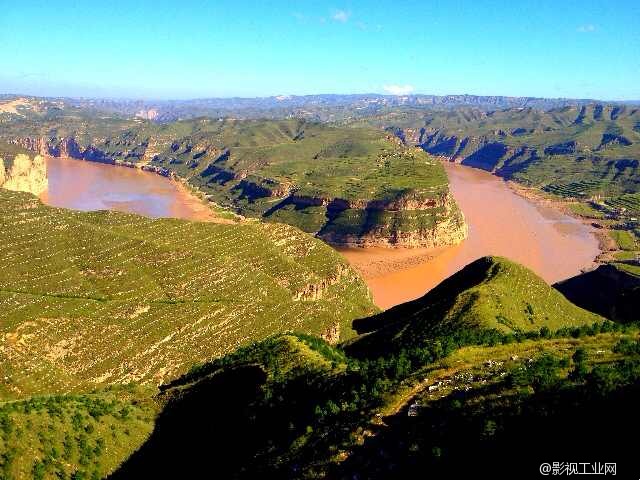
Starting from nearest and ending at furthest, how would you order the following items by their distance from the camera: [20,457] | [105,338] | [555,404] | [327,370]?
[555,404]
[20,457]
[327,370]
[105,338]

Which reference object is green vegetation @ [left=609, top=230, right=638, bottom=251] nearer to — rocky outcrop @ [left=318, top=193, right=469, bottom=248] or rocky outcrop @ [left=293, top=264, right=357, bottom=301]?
rocky outcrop @ [left=318, top=193, right=469, bottom=248]

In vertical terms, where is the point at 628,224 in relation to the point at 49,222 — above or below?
below

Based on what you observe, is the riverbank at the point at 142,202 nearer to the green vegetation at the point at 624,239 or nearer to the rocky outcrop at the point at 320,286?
the rocky outcrop at the point at 320,286

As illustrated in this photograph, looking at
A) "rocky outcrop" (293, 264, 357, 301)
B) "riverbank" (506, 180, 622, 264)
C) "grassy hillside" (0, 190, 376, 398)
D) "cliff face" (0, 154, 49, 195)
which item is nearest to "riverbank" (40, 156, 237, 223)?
"cliff face" (0, 154, 49, 195)

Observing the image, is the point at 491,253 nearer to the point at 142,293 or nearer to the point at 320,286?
the point at 320,286

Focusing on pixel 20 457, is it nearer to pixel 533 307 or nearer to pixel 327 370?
pixel 327 370

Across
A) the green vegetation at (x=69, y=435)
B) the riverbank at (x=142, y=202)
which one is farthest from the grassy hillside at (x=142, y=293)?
the riverbank at (x=142, y=202)

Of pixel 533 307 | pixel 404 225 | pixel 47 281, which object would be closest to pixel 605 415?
pixel 533 307
